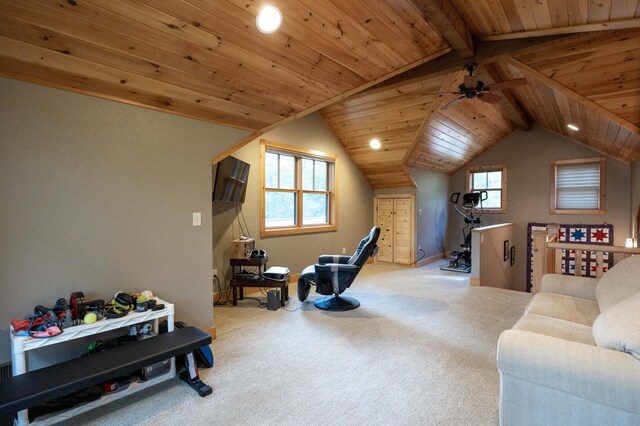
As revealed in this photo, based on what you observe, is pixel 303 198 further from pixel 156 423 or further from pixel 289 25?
pixel 156 423

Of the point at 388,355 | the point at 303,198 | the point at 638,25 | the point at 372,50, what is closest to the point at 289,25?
the point at 372,50

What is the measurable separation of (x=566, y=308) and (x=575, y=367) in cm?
120

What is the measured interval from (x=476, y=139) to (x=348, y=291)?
4.56 metres

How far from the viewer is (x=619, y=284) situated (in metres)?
2.23

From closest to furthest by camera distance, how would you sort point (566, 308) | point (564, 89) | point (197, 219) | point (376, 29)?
point (566, 308) < point (376, 29) < point (197, 219) < point (564, 89)

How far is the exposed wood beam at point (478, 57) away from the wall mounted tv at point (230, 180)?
204 centimetres

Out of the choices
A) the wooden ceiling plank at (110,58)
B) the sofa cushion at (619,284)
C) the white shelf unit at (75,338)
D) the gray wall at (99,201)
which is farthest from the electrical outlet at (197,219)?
the sofa cushion at (619,284)

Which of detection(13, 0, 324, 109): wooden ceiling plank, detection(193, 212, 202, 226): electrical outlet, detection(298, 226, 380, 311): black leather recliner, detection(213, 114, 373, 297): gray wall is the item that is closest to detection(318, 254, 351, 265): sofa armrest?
detection(298, 226, 380, 311): black leather recliner

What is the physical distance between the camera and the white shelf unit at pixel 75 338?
1830 millimetres

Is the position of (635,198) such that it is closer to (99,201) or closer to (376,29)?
(376,29)

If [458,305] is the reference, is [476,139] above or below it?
above

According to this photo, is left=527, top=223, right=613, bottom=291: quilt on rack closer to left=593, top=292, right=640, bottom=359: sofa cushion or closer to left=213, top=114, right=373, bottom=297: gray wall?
left=213, top=114, right=373, bottom=297: gray wall

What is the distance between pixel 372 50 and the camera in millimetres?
2893

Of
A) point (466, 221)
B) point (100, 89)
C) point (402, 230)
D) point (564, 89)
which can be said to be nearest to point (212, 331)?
point (100, 89)
